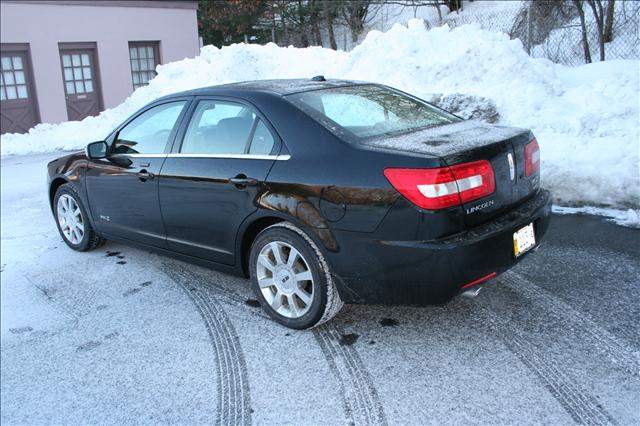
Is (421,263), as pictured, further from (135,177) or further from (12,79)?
(12,79)

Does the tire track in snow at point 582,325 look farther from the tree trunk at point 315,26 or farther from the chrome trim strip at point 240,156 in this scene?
the tree trunk at point 315,26

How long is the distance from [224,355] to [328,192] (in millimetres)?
1186

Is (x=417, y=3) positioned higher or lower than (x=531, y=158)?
higher

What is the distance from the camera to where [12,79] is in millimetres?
15469

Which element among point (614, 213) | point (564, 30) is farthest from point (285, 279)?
point (564, 30)

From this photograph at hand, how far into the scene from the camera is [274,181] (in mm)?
3662

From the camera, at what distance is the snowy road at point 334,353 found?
9.79 feet

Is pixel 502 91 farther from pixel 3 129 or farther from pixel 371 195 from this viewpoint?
Result: pixel 3 129

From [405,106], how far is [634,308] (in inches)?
80.9

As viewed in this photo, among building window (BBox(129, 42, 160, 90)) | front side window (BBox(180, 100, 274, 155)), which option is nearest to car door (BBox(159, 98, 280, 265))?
front side window (BBox(180, 100, 274, 155))

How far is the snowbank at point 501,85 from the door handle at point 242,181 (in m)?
3.93

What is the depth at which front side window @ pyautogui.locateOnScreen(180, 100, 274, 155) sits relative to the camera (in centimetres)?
390

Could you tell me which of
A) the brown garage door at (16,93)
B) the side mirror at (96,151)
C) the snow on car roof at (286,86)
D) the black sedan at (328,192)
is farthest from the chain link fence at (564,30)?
the brown garage door at (16,93)

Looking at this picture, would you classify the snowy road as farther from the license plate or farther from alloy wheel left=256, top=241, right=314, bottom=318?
the license plate
